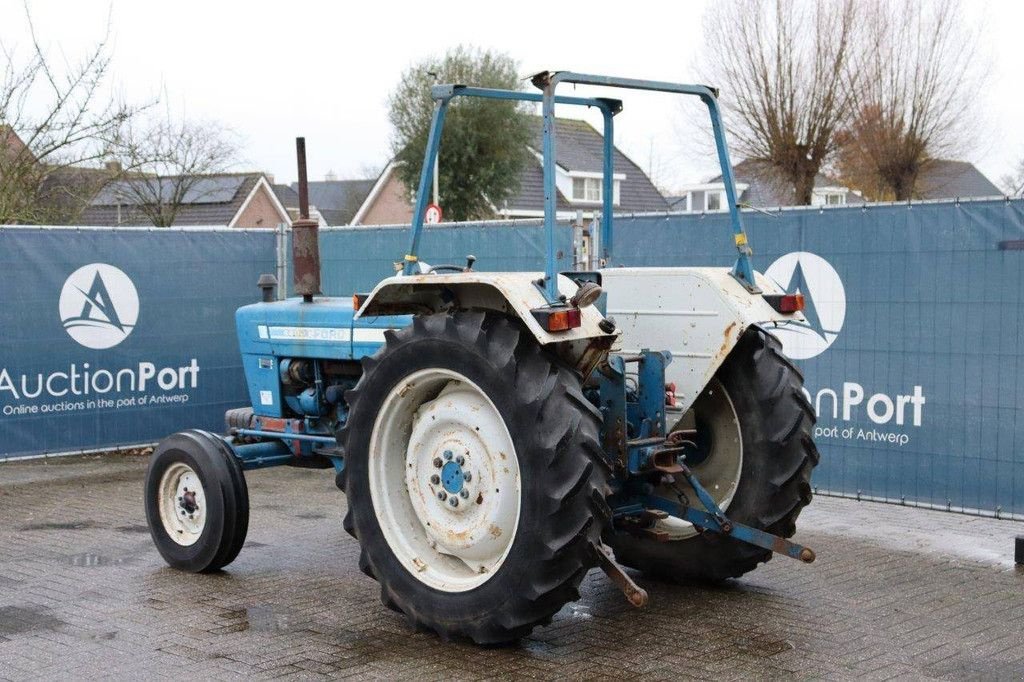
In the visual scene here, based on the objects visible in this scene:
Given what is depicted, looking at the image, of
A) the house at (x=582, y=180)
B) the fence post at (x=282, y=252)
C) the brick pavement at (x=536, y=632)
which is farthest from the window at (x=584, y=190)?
the brick pavement at (x=536, y=632)

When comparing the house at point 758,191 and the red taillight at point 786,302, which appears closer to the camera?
the red taillight at point 786,302

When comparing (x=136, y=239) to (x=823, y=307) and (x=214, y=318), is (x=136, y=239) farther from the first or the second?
(x=823, y=307)

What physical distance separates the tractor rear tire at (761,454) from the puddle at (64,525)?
4065 millimetres

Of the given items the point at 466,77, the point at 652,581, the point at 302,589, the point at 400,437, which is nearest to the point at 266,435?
the point at 302,589

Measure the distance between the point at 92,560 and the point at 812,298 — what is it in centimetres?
547

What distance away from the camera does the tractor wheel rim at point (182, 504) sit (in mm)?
7219

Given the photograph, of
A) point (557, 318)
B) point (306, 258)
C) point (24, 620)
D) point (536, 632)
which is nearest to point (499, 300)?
point (557, 318)

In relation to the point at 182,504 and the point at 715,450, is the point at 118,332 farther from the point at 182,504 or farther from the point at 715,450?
the point at 715,450

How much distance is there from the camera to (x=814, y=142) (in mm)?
34656

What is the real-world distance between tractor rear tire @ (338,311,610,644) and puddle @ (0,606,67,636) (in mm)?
1528

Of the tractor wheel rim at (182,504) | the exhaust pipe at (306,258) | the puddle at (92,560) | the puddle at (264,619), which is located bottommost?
the puddle at (92,560)

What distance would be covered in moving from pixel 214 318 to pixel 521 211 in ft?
95.9

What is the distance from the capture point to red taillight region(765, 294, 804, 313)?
6492 mm

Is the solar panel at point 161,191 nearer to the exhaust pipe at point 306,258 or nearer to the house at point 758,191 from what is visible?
the house at point 758,191
